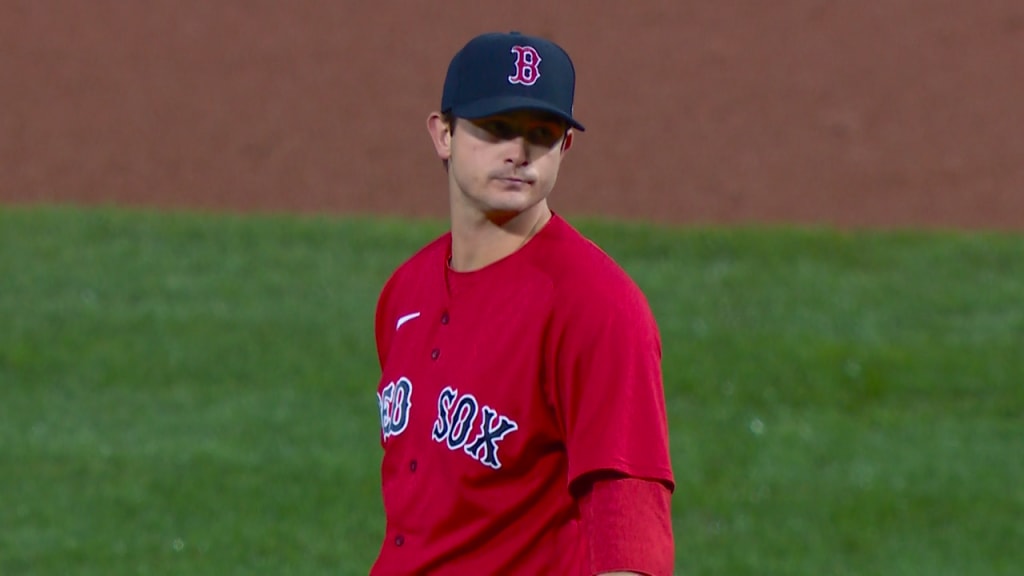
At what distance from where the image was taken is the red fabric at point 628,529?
287 cm

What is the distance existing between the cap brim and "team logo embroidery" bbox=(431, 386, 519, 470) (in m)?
0.52

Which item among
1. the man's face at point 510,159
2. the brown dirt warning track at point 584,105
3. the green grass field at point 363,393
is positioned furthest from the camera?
the brown dirt warning track at point 584,105

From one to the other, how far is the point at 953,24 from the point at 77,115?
7775 millimetres

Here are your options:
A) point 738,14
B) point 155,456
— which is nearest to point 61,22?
point 738,14

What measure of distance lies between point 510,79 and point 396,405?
2.30ft

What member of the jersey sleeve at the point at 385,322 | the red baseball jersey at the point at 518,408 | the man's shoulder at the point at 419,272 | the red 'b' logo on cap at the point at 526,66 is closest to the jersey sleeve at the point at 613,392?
the red baseball jersey at the point at 518,408

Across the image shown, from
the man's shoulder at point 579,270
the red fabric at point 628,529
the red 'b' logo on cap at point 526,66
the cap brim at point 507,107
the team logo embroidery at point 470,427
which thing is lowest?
the red fabric at point 628,529

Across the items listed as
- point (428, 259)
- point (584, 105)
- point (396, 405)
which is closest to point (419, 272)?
point (428, 259)

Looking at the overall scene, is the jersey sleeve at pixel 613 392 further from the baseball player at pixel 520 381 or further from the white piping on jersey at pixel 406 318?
the white piping on jersey at pixel 406 318

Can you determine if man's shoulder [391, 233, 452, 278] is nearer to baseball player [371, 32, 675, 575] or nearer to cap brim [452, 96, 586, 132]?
baseball player [371, 32, 675, 575]

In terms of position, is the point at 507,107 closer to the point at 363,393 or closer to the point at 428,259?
the point at 428,259

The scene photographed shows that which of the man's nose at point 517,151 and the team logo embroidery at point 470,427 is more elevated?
the man's nose at point 517,151

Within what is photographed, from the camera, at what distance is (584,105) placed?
15.0m

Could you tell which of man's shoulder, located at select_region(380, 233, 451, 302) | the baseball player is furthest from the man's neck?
man's shoulder, located at select_region(380, 233, 451, 302)
